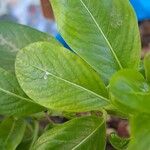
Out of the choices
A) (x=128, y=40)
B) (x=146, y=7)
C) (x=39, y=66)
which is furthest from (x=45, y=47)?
(x=146, y=7)

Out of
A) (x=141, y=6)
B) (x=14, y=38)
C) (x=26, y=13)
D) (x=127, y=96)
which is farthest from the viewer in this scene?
(x=26, y=13)

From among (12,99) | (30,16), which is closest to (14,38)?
(12,99)

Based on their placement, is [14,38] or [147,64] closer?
[147,64]

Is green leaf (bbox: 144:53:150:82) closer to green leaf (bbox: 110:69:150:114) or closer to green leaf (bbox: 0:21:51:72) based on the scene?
green leaf (bbox: 110:69:150:114)

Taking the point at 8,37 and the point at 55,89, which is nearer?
the point at 55,89

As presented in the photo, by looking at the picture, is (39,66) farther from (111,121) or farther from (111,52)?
(111,121)

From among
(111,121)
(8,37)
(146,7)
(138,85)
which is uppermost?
(8,37)

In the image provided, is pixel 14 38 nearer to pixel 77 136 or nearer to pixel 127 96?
pixel 77 136
